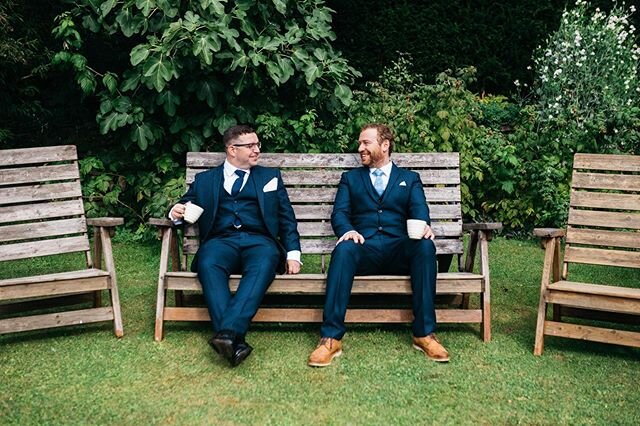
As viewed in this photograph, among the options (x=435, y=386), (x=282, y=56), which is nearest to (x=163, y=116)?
(x=282, y=56)

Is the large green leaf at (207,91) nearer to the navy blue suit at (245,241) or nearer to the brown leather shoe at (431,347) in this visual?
the navy blue suit at (245,241)

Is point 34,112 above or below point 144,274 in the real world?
above

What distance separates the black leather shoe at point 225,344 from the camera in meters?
4.03

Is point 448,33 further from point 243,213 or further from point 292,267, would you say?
point 292,267

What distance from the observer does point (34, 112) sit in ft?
26.5

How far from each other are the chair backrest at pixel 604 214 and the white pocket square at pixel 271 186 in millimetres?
1941

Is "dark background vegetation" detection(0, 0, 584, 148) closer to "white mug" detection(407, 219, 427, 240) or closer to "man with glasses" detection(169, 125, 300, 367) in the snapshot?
"man with glasses" detection(169, 125, 300, 367)

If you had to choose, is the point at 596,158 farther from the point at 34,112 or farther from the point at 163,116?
the point at 34,112

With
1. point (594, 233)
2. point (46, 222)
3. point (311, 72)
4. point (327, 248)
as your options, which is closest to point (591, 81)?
point (311, 72)

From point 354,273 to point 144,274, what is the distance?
7.79 feet

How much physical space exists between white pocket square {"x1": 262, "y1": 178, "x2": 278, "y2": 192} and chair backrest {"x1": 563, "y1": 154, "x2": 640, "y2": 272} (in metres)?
1.94

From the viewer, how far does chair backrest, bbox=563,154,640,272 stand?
4801 mm

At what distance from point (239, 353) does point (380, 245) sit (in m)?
1.21

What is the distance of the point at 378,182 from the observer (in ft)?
16.3
